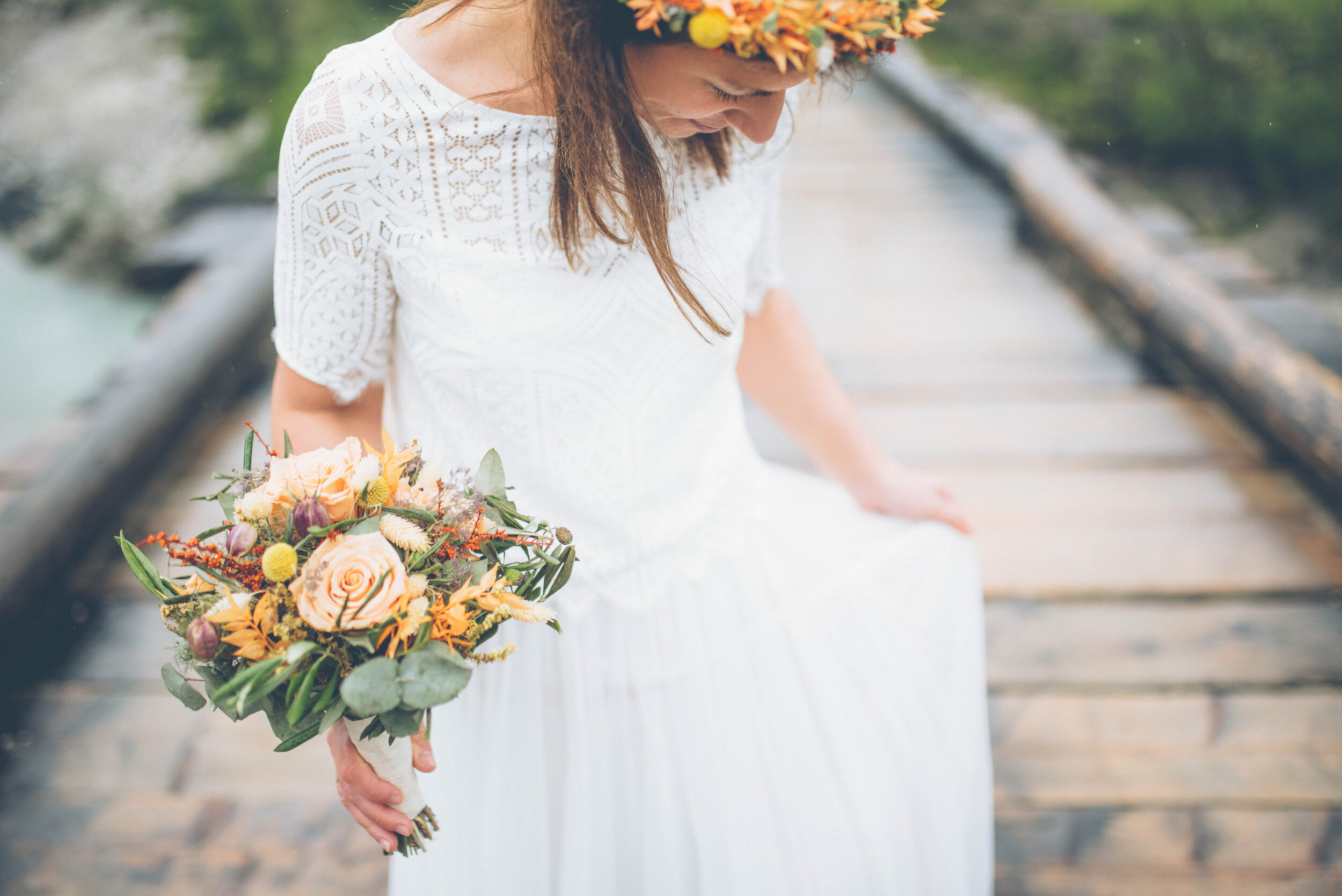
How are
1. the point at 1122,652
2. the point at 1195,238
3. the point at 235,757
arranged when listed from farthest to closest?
1. the point at 1195,238
2. the point at 1122,652
3. the point at 235,757

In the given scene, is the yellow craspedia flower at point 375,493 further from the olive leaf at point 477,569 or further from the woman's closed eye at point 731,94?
the woman's closed eye at point 731,94

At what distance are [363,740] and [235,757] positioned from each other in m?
1.09

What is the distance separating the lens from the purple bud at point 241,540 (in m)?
0.69

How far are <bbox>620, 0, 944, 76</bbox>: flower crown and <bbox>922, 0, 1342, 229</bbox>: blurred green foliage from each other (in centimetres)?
423

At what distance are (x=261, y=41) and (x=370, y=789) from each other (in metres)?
5.11


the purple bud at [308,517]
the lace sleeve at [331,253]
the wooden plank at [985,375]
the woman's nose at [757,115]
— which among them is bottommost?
the wooden plank at [985,375]

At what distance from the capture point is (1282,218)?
3799 mm

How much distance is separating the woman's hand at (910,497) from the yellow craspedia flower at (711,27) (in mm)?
831

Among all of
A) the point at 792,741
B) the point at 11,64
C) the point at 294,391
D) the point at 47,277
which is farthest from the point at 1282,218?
the point at 11,64

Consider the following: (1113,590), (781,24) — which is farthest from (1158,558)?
(781,24)

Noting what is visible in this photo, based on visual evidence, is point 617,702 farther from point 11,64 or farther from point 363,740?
point 11,64

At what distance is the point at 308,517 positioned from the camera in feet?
2.27

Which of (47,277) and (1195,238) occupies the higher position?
(1195,238)

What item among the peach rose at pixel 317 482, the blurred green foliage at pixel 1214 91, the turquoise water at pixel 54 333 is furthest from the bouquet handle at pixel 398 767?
the blurred green foliage at pixel 1214 91
